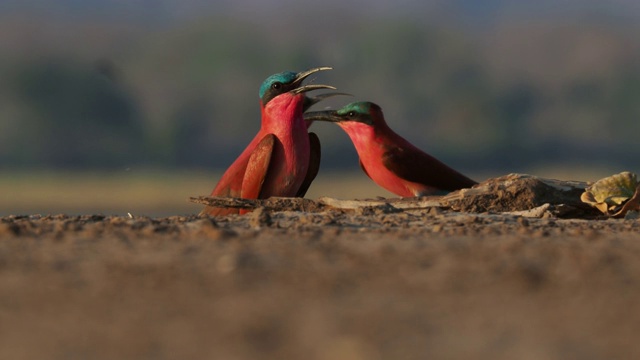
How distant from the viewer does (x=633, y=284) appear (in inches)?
143

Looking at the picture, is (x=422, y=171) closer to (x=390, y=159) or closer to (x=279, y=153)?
(x=390, y=159)

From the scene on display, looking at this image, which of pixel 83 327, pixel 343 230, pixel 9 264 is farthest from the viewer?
pixel 343 230

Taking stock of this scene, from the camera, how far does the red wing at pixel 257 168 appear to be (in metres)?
7.19

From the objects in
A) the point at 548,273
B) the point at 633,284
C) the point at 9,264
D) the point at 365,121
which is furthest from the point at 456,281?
the point at 365,121

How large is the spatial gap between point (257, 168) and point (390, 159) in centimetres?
118

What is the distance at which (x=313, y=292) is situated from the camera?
3.35m

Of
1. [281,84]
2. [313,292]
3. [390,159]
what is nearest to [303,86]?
[281,84]

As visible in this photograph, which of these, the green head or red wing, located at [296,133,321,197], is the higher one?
the green head

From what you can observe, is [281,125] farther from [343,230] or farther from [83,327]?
[83,327]

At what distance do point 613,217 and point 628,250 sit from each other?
2090mm

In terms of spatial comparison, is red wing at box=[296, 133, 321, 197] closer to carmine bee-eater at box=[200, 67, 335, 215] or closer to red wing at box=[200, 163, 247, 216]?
carmine bee-eater at box=[200, 67, 335, 215]

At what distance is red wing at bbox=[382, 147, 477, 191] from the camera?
7883 mm

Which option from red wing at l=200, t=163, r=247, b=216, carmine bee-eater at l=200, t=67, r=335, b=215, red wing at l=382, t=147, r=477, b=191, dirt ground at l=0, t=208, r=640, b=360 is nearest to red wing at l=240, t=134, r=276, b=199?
carmine bee-eater at l=200, t=67, r=335, b=215

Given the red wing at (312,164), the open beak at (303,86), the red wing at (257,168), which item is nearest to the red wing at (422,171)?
the red wing at (312,164)
